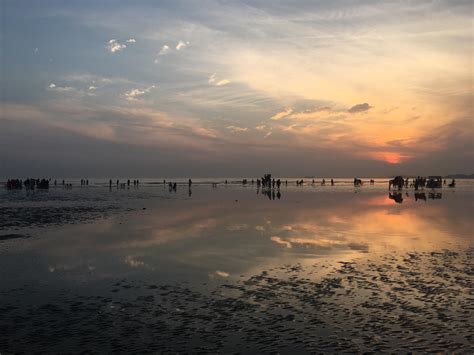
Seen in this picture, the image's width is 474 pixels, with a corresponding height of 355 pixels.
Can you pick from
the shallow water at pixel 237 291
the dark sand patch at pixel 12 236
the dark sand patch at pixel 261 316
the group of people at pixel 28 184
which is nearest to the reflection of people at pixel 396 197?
the shallow water at pixel 237 291

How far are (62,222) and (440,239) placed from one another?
2233 cm

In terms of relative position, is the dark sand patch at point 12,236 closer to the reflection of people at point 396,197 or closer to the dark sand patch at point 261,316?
the dark sand patch at point 261,316

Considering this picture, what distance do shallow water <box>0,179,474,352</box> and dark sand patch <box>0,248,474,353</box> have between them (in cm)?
3

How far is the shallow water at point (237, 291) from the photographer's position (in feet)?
26.2

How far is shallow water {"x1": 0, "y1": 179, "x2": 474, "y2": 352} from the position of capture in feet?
26.2

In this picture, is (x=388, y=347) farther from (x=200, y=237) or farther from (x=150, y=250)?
(x=200, y=237)

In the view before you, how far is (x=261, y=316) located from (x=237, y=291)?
2.12 m

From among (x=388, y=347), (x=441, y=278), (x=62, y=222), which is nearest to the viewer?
(x=388, y=347)

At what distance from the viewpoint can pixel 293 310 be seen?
31.5 feet

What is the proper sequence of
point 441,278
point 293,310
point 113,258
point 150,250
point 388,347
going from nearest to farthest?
point 388,347 → point 293,310 → point 441,278 → point 113,258 → point 150,250

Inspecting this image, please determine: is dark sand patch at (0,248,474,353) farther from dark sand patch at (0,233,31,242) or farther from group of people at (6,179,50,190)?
group of people at (6,179,50,190)

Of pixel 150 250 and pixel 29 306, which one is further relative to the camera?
pixel 150 250

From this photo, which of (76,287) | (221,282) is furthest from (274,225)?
(76,287)

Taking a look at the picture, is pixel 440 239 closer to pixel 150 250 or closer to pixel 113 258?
pixel 150 250
